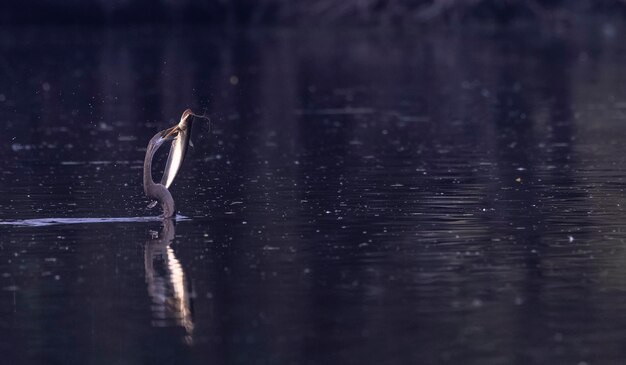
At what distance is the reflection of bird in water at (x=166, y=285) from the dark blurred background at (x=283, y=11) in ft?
193

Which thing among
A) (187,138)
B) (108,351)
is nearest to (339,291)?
(108,351)

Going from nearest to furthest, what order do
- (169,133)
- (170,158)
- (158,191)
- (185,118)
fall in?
(185,118)
(169,133)
(158,191)
(170,158)

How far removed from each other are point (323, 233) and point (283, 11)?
6606 cm

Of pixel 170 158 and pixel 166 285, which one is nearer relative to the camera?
pixel 166 285

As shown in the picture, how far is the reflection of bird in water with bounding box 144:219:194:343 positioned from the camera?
12.4 meters

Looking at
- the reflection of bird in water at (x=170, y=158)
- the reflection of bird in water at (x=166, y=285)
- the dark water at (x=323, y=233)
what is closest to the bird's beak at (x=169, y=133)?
the reflection of bird in water at (x=170, y=158)

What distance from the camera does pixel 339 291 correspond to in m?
13.4

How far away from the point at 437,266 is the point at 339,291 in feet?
4.22

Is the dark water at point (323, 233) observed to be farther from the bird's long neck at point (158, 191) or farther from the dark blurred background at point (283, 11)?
the dark blurred background at point (283, 11)

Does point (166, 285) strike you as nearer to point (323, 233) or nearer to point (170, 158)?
point (323, 233)

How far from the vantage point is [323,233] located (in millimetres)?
16406

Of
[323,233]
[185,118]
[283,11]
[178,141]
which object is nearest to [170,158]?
[178,141]

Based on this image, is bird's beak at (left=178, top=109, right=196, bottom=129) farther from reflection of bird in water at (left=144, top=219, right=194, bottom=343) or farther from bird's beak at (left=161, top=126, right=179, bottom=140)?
reflection of bird in water at (left=144, top=219, right=194, bottom=343)

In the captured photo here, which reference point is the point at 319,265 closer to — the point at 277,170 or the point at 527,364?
the point at 527,364
